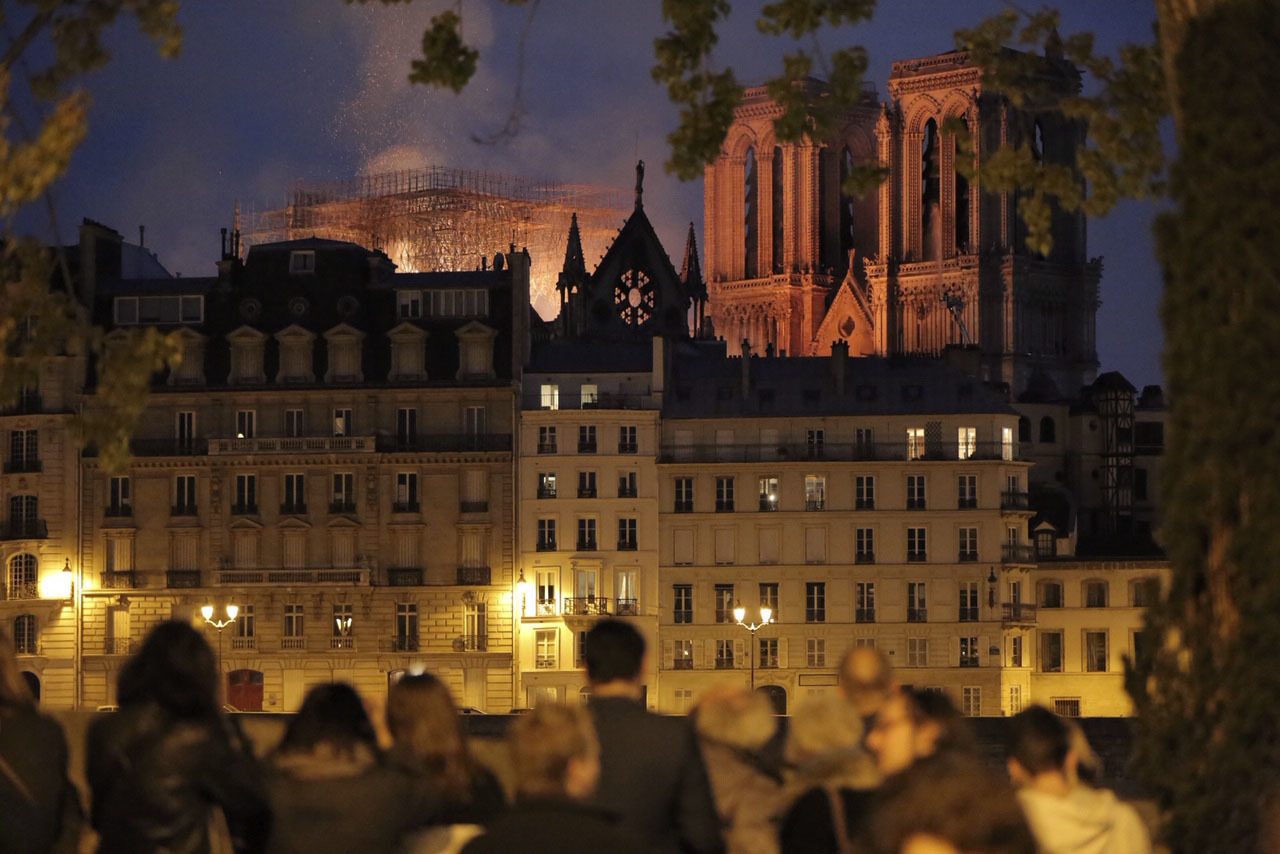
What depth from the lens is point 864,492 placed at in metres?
69.2

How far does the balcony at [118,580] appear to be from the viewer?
68.1 m

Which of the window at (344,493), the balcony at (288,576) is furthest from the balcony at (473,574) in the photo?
the window at (344,493)

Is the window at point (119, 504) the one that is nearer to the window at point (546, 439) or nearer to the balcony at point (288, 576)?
the balcony at point (288, 576)

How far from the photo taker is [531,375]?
70.0 m

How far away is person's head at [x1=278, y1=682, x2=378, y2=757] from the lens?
884 cm

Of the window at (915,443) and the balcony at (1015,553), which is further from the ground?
the window at (915,443)

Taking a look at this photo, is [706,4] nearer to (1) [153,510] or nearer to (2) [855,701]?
(2) [855,701]

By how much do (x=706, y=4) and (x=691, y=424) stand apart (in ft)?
185

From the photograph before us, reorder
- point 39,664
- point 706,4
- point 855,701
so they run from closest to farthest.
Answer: point 855,701
point 706,4
point 39,664

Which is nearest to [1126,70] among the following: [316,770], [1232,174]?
[1232,174]

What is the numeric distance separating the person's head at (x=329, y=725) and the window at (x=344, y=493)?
6039 cm

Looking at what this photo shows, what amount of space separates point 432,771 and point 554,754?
5.92ft

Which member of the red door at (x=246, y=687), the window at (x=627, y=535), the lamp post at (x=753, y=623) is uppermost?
the window at (x=627, y=535)

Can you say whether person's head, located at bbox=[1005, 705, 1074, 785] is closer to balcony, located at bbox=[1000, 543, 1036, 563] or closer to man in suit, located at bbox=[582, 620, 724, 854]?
man in suit, located at bbox=[582, 620, 724, 854]
